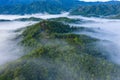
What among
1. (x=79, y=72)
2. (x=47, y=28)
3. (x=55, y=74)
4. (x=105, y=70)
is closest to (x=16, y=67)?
(x=55, y=74)

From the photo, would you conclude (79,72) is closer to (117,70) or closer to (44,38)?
(117,70)

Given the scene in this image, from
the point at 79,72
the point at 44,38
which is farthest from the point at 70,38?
the point at 79,72

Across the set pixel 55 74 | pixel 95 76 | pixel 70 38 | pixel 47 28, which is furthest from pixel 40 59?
pixel 47 28

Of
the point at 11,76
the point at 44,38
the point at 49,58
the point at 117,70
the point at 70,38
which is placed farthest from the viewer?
the point at 44,38

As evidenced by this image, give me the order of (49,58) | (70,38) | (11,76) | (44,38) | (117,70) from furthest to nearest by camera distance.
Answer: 1. (44,38)
2. (70,38)
3. (49,58)
4. (117,70)
5. (11,76)

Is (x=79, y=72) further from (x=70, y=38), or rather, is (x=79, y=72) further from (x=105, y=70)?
(x=70, y=38)

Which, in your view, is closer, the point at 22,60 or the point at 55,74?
the point at 55,74

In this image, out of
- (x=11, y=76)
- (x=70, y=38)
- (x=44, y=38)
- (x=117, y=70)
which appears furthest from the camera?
(x=44, y=38)

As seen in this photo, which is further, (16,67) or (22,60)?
(22,60)

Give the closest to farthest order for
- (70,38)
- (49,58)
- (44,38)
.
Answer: (49,58)
(70,38)
(44,38)
